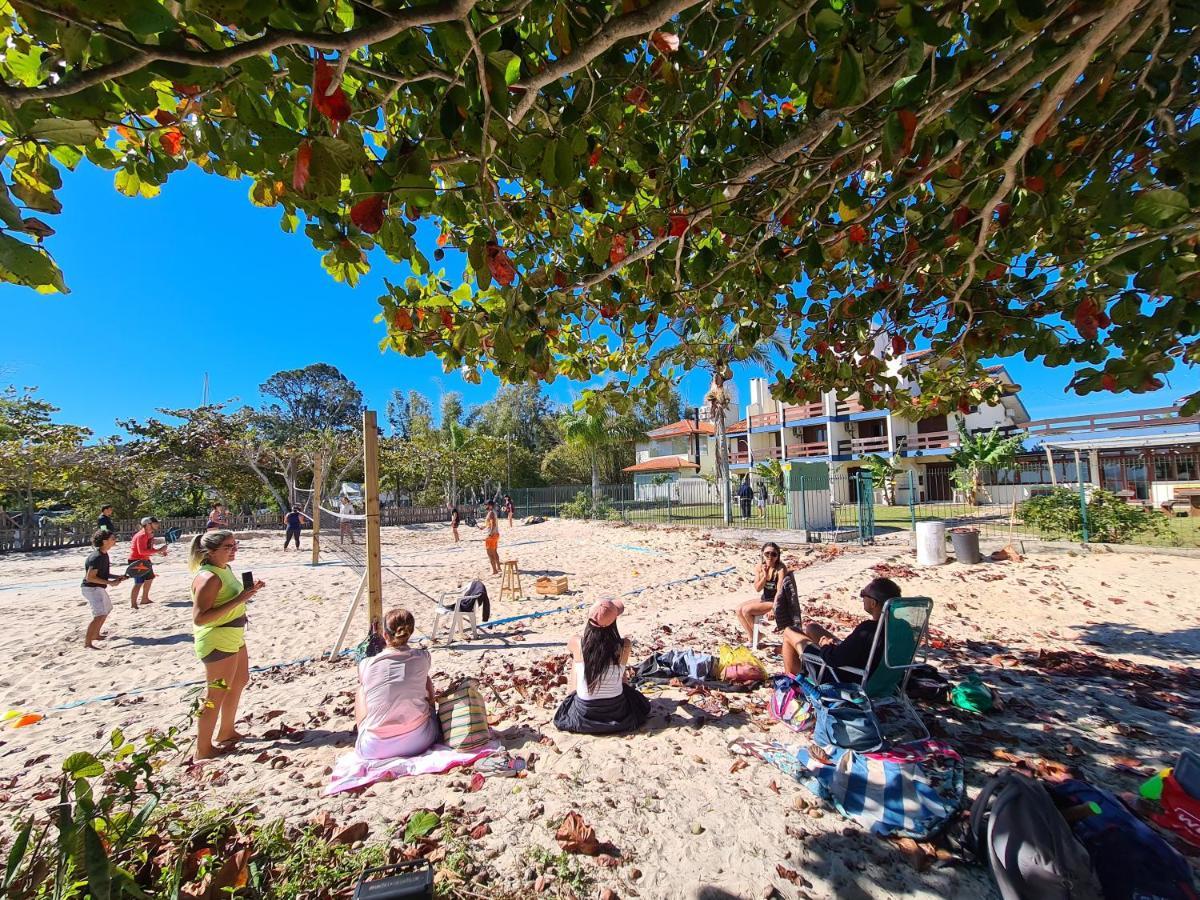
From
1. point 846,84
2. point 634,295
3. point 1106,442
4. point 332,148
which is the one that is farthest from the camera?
point 1106,442

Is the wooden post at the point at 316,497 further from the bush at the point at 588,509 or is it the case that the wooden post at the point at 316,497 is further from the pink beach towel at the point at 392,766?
the bush at the point at 588,509

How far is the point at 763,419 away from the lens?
37.6 meters

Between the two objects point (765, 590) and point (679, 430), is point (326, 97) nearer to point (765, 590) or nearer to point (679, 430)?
point (765, 590)

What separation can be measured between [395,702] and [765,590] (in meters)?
4.27

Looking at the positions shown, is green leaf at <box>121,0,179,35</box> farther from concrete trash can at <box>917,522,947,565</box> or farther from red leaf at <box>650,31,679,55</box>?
concrete trash can at <box>917,522,947,565</box>

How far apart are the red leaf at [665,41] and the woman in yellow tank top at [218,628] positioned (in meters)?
4.14

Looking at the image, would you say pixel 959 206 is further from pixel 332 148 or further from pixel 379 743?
pixel 379 743

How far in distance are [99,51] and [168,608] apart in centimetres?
1088

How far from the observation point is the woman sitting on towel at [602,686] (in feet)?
13.0

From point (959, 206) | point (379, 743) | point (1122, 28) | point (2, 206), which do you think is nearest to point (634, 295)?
point (959, 206)

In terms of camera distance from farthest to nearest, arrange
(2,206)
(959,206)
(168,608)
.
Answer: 1. (168,608)
2. (959,206)
3. (2,206)

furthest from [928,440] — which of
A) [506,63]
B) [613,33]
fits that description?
[506,63]

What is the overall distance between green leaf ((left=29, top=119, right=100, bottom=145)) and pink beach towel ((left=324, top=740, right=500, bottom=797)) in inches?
140

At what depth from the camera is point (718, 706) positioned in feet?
14.4
